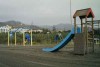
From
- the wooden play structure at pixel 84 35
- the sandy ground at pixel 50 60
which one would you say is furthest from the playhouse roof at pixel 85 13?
the sandy ground at pixel 50 60

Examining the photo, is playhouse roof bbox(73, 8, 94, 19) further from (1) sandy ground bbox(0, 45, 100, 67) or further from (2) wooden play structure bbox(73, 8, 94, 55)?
(1) sandy ground bbox(0, 45, 100, 67)

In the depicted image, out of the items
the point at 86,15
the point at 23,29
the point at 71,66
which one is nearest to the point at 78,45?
the point at 86,15

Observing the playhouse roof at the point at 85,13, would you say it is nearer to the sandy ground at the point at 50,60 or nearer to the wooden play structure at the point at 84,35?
the wooden play structure at the point at 84,35

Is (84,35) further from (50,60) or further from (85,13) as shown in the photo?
(50,60)

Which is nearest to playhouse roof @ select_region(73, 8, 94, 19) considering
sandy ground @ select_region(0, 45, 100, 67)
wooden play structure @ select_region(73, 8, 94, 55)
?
wooden play structure @ select_region(73, 8, 94, 55)

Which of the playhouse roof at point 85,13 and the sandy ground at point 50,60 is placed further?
the playhouse roof at point 85,13

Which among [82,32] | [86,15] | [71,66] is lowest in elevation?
[71,66]

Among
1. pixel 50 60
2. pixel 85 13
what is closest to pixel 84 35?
pixel 85 13

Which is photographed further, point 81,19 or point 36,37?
point 36,37

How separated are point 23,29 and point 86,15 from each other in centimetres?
2565

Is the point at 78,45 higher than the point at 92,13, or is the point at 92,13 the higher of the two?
the point at 92,13

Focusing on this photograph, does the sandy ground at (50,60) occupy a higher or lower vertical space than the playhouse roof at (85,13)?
lower

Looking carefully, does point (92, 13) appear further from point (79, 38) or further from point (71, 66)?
point (71, 66)

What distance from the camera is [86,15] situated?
24.1m
